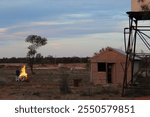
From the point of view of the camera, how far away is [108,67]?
36844 mm

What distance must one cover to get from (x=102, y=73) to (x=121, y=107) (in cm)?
2685

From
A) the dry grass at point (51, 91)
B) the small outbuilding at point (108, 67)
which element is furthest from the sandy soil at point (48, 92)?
the small outbuilding at point (108, 67)

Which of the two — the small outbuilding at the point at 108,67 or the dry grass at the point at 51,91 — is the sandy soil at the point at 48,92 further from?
the small outbuilding at the point at 108,67

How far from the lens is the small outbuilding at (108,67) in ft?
119

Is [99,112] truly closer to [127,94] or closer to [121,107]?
[121,107]

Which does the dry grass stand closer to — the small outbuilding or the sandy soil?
the sandy soil

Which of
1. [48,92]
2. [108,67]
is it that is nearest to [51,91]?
[48,92]

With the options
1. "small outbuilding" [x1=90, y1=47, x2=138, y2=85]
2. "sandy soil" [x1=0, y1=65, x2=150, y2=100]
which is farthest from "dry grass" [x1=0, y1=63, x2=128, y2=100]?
"small outbuilding" [x1=90, y1=47, x2=138, y2=85]

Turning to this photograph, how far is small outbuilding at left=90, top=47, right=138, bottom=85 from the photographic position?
119 feet

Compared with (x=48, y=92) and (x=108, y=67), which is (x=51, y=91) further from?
(x=108, y=67)

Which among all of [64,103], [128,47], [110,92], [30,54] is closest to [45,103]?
[64,103]

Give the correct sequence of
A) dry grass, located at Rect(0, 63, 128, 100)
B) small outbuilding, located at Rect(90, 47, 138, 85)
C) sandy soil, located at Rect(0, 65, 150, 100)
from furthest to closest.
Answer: small outbuilding, located at Rect(90, 47, 138, 85), dry grass, located at Rect(0, 63, 128, 100), sandy soil, located at Rect(0, 65, 150, 100)

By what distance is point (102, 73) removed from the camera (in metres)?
36.9

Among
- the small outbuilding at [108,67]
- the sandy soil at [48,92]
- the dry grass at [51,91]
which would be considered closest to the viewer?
the sandy soil at [48,92]
